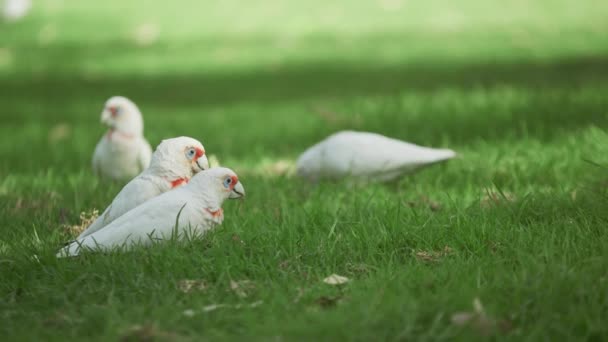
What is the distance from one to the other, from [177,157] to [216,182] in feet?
0.95

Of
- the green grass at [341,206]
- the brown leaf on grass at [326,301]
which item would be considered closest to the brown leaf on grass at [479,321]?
the green grass at [341,206]

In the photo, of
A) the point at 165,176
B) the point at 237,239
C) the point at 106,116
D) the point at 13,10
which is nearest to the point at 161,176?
the point at 165,176

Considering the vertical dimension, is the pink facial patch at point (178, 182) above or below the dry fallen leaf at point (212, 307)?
above

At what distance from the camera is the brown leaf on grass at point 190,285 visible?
2.78 m

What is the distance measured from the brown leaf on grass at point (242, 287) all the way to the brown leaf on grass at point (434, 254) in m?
0.74

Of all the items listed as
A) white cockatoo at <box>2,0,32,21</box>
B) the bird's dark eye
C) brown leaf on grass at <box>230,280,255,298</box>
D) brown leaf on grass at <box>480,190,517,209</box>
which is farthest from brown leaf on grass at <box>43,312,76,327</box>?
white cockatoo at <box>2,0,32,21</box>

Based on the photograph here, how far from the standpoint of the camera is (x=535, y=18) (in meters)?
13.3

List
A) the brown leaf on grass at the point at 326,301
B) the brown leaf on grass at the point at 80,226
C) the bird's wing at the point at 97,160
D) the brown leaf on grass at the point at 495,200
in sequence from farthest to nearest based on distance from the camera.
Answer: the bird's wing at the point at 97,160 < the brown leaf on grass at the point at 495,200 < the brown leaf on grass at the point at 80,226 < the brown leaf on grass at the point at 326,301

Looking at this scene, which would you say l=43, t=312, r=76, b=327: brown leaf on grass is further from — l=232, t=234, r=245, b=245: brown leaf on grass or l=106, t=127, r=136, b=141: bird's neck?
l=106, t=127, r=136, b=141: bird's neck

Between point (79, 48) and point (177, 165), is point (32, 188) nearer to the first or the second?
point (177, 165)

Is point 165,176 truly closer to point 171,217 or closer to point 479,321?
point 171,217

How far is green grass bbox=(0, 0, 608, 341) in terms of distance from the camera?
97.1 inches

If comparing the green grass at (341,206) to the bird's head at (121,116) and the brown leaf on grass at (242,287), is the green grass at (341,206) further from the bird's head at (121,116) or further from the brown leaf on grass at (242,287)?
the bird's head at (121,116)

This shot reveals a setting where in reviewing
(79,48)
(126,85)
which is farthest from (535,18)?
(79,48)
